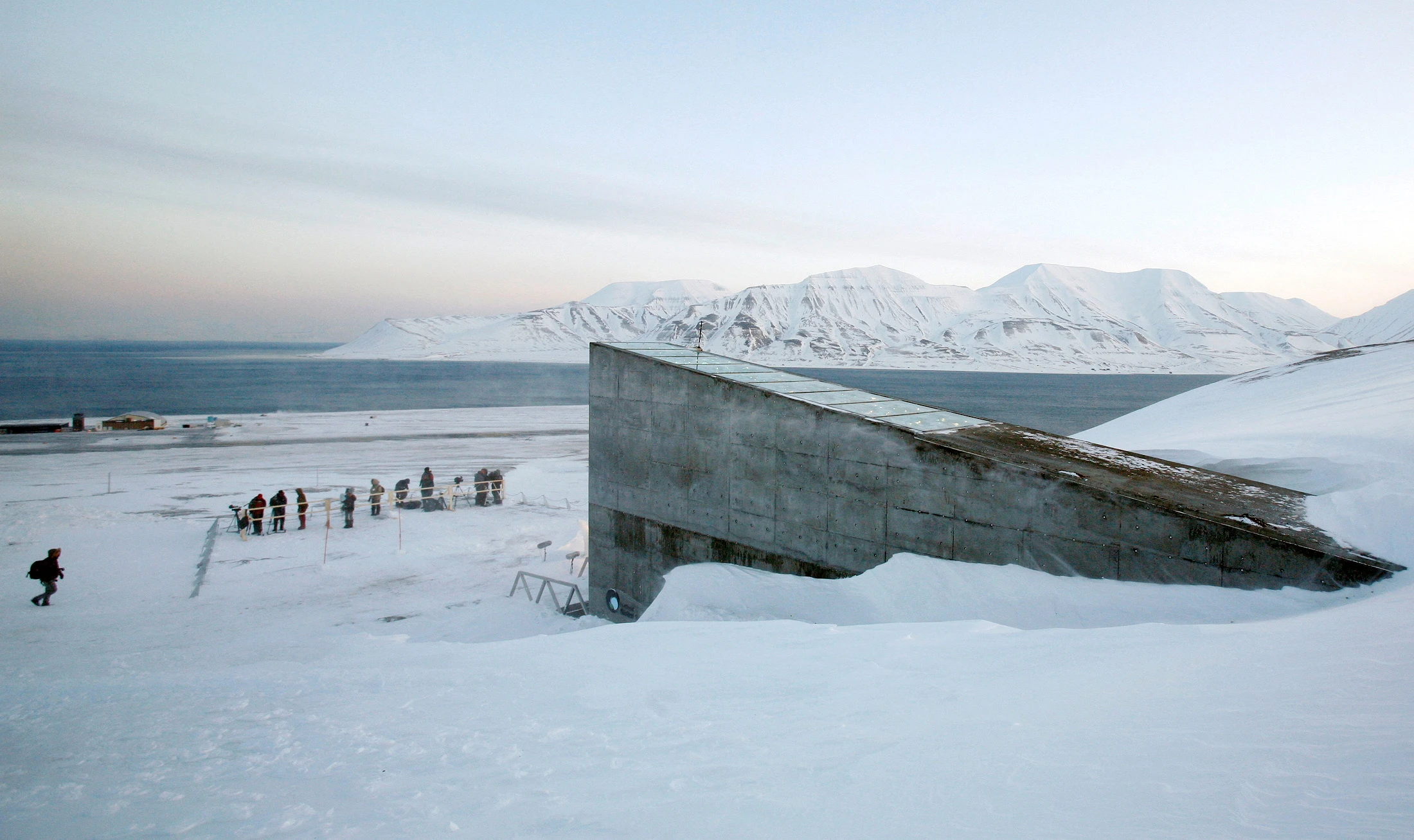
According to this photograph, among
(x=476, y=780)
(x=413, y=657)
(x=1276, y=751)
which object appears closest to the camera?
(x=1276, y=751)

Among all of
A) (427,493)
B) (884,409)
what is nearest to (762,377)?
(884,409)

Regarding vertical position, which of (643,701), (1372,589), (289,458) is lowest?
(289,458)

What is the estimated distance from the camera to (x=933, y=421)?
1117 centimetres

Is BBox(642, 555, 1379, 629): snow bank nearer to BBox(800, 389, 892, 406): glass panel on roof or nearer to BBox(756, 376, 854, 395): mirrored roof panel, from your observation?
BBox(800, 389, 892, 406): glass panel on roof

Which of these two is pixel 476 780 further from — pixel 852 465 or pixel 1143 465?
pixel 1143 465

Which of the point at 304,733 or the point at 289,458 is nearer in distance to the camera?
the point at 304,733

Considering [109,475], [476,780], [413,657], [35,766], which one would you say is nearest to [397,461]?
[109,475]

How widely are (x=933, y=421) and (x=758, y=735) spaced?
745 centimetres

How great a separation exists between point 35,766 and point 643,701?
164 inches

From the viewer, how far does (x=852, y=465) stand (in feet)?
33.6

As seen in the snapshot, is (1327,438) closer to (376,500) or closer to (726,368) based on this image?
(726,368)

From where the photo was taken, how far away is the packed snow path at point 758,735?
3488 millimetres

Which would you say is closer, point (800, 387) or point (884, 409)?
point (884, 409)

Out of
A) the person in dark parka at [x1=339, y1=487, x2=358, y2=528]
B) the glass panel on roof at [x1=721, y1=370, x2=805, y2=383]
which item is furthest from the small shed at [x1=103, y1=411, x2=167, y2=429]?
the glass panel on roof at [x1=721, y1=370, x2=805, y2=383]
